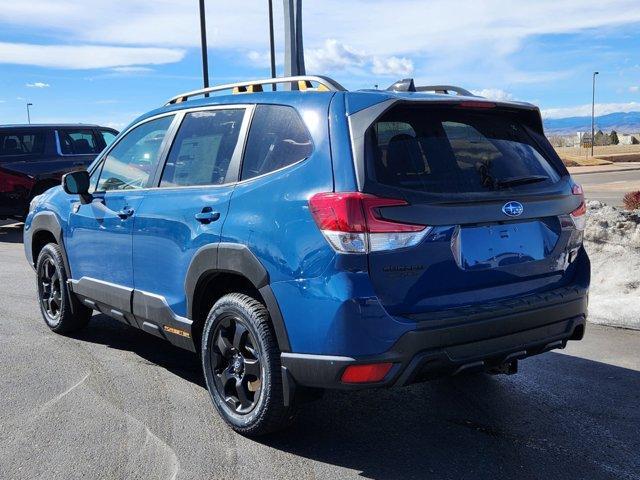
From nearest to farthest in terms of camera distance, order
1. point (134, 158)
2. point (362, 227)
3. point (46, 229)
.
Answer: point (362, 227)
point (134, 158)
point (46, 229)

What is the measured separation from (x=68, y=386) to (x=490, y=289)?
2863mm

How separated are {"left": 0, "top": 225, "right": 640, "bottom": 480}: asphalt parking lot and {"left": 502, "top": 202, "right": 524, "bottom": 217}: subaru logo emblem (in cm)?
123

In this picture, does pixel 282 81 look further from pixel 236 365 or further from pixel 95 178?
pixel 95 178

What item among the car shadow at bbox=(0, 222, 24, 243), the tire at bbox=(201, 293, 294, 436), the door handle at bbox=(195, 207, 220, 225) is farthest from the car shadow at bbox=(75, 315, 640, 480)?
the car shadow at bbox=(0, 222, 24, 243)

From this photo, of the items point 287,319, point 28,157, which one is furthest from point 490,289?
point 28,157

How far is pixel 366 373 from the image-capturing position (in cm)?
316

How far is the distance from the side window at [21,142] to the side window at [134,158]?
868cm

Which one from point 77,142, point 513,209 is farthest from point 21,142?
point 513,209

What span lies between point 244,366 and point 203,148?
1.37 meters

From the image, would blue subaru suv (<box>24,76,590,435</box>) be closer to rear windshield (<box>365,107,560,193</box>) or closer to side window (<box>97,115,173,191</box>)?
rear windshield (<box>365,107,560,193</box>)

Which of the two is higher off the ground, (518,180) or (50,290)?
(518,180)

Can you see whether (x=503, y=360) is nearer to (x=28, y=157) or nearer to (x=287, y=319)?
(x=287, y=319)

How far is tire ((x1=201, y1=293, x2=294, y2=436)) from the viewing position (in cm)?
351

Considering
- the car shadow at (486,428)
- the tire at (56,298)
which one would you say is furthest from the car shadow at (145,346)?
the car shadow at (486,428)
